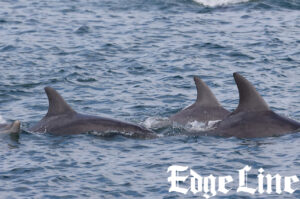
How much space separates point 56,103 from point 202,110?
4224mm

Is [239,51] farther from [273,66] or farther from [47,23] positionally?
[47,23]

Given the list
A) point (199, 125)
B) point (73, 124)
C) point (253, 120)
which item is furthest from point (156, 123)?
point (253, 120)

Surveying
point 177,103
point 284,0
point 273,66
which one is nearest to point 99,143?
point 177,103

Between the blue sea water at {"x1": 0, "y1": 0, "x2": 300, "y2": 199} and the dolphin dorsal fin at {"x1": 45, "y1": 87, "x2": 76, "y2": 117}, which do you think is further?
the dolphin dorsal fin at {"x1": 45, "y1": 87, "x2": 76, "y2": 117}

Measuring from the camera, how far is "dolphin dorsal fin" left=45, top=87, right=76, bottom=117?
19.4 m

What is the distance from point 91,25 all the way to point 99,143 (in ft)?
54.1

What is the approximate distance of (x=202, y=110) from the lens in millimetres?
20953

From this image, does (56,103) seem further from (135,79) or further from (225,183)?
(135,79)

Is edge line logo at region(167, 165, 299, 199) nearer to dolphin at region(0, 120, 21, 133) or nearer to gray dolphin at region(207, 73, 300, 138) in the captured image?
gray dolphin at region(207, 73, 300, 138)

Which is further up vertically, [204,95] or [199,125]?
[204,95]

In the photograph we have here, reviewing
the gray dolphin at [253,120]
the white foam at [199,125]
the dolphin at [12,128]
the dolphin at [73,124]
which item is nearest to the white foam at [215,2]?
the white foam at [199,125]

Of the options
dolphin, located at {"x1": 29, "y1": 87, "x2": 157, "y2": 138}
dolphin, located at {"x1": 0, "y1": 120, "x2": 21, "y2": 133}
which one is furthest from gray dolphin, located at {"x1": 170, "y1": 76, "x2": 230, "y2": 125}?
dolphin, located at {"x1": 0, "y1": 120, "x2": 21, "y2": 133}

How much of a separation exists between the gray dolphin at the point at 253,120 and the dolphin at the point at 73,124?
2.17 meters

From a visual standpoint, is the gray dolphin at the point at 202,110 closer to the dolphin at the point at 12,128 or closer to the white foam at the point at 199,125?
the white foam at the point at 199,125
